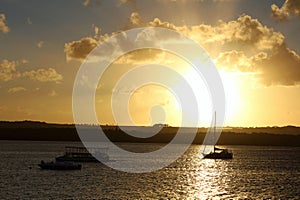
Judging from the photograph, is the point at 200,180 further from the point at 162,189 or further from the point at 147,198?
the point at 147,198

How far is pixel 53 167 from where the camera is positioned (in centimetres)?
17225

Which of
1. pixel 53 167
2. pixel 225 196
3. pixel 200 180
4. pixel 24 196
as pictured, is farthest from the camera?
pixel 53 167

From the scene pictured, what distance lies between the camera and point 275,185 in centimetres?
14275

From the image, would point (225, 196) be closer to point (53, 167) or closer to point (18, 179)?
point (18, 179)

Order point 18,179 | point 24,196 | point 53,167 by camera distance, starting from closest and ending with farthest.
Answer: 1. point 24,196
2. point 18,179
3. point 53,167

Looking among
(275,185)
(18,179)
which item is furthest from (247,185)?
(18,179)

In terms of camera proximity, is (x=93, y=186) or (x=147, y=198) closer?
(x=147, y=198)

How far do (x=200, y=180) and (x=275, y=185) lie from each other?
21567 mm

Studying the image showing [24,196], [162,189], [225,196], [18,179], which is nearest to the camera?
[24,196]

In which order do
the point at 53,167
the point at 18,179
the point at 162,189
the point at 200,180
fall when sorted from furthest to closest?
the point at 53,167, the point at 200,180, the point at 18,179, the point at 162,189

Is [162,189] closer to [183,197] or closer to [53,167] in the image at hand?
[183,197]

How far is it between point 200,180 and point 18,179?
51814mm

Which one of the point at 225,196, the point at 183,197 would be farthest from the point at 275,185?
the point at 183,197

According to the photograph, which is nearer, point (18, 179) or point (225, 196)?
point (225, 196)
